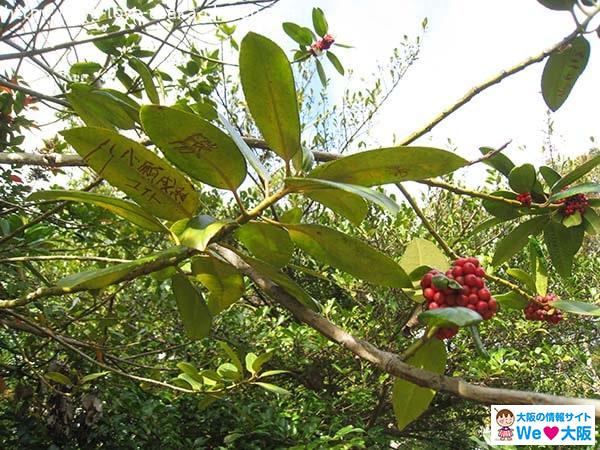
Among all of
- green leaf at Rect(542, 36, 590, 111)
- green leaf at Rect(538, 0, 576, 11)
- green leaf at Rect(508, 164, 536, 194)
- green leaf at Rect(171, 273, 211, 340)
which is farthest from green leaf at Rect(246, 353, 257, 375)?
green leaf at Rect(538, 0, 576, 11)

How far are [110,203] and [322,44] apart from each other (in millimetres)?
1497

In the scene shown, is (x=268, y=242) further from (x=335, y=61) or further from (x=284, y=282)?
(x=335, y=61)

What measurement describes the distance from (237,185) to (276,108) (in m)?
0.13

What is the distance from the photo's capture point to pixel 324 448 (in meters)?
2.65

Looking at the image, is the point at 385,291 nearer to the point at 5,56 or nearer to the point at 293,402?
the point at 293,402

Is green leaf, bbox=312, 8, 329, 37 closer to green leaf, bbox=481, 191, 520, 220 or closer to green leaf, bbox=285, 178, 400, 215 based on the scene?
green leaf, bbox=481, 191, 520, 220

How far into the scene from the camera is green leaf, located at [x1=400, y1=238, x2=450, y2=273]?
0.94 meters

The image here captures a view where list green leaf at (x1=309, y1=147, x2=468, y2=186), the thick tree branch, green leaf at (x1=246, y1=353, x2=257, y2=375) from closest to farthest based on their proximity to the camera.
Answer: the thick tree branch → green leaf at (x1=309, y1=147, x2=468, y2=186) → green leaf at (x1=246, y1=353, x2=257, y2=375)

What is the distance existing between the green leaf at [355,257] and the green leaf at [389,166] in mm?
113

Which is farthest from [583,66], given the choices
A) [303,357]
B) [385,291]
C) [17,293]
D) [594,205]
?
[303,357]

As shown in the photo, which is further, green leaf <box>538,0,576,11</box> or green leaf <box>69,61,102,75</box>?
green leaf <box>69,61,102,75</box>

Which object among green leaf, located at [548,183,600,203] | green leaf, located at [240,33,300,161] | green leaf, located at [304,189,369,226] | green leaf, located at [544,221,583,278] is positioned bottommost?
green leaf, located at [304,189,369,226]

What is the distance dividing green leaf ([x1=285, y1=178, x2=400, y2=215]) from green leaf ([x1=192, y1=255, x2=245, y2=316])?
300 millimetres

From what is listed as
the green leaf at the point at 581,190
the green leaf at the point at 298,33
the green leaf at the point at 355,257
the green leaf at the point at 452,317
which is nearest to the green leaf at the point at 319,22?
the green leaf at the point at 298,33
